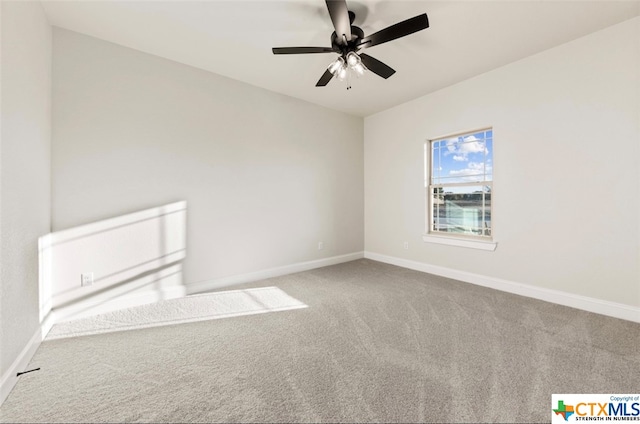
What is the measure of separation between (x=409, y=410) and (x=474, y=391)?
45 centimetres

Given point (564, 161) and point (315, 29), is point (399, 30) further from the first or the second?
point (564, 161)

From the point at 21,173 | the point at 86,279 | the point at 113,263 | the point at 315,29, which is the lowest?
the point at 86,279

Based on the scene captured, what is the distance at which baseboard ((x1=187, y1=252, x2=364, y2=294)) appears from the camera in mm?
3230

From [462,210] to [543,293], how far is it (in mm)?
1375

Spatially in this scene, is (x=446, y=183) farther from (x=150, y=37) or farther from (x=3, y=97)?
(x=3, y=97)

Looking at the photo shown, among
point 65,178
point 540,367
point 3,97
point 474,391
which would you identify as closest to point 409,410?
point 474,391

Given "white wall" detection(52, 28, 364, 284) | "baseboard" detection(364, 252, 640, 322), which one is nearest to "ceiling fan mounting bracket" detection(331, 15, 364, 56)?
"white wall" detection(52, 28, 364, 284)

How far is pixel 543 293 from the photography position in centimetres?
291

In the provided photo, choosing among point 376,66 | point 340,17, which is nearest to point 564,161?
point 376,66

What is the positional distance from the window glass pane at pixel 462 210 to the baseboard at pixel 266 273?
1666 mm

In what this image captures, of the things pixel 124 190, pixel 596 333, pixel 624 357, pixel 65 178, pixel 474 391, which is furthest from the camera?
pixel 124 190

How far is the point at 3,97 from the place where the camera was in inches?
60.6

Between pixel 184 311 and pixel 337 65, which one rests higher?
pixel 337 65

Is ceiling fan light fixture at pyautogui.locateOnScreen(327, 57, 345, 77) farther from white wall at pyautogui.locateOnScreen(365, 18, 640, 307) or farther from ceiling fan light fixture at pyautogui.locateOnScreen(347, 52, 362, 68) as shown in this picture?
white wall at pyautogui.locateOnScreen(365, 18, 640, 307)
